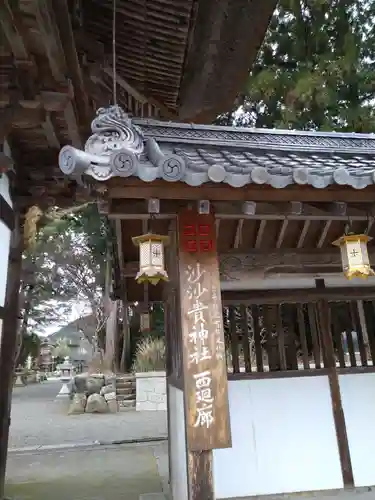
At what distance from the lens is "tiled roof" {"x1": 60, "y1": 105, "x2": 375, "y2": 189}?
2.90 m

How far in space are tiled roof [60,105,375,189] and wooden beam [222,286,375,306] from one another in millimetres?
1438

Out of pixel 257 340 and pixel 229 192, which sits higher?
pixel 229 192

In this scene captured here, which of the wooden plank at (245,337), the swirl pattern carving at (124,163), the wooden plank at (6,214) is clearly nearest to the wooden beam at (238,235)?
the wooden plank at (245,337)

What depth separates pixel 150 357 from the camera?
52.2 feet

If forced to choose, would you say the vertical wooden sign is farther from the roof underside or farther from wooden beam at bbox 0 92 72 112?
the roof underside

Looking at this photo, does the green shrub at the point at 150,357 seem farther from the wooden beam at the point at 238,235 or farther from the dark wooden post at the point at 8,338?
the wooden beam at the point at 238,235

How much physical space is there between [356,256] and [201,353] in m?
1.62

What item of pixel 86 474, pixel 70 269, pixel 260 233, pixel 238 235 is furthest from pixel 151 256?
pixel 70 269

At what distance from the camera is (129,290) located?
598 centimetres

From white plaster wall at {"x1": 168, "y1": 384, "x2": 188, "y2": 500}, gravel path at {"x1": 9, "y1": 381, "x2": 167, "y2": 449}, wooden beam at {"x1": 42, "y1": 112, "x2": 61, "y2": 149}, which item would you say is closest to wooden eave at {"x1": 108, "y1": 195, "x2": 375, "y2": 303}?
white plaster wall at {"x1": 168, "y1": 384, "x2": 188, "y2": 500}

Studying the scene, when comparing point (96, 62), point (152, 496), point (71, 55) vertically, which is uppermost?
point (96, 62)

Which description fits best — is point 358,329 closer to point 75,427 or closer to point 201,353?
point 201,353

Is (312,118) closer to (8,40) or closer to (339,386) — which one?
(339,386)

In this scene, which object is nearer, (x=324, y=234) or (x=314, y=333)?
(x=324, y=234)
